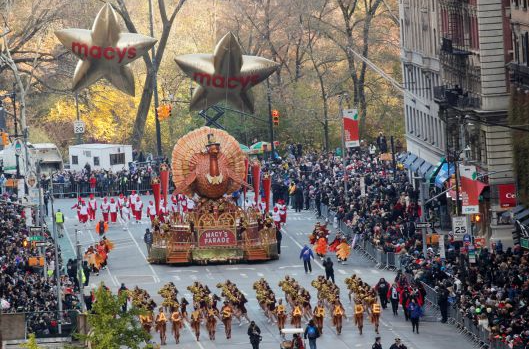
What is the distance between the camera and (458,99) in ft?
284

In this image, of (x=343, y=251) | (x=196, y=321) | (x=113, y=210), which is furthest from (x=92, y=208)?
(x=196, y=321)

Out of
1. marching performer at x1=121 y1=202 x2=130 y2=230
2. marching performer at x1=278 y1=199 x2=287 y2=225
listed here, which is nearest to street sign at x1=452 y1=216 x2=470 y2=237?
marching performer at x1=278 y1=199 x2=287 y2=225

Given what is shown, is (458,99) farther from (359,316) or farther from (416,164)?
(359,316)

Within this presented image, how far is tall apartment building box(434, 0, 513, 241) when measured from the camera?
81.3 meters

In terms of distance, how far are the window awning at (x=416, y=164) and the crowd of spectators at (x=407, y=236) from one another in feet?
2.10

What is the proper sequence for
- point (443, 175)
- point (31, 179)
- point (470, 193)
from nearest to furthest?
point (470, 193) < point (443, 175) < point (31, 179)

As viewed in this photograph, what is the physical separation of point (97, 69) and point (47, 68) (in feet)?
244

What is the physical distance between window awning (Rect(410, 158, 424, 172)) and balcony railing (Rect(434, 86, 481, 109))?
916 cm

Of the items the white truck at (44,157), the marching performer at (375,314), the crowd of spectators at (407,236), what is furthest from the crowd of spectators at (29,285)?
the white truck at (44,157)

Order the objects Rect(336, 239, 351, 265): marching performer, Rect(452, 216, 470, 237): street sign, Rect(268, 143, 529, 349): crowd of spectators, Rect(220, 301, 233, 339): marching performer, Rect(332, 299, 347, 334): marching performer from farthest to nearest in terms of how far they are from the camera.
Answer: Rect(336, 239, 351, 265): marching performer → Rect(452, 216, 470, 237): street sign → Rect(332, 299, 347, 334): marching performer → Rect(220, 301, 233, 339): marching performer → Rect(268, 143, 529, 349): crowd of spectators

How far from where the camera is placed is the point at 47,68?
123 meters

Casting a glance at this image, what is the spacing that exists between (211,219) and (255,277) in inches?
184

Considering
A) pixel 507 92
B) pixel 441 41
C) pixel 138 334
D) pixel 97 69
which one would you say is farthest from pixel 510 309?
pixel 441 41

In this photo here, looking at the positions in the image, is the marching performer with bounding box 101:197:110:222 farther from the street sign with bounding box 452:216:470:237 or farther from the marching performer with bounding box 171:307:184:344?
the marching performer with bounding box 171:307:184:344
